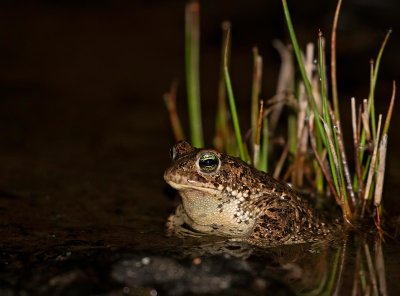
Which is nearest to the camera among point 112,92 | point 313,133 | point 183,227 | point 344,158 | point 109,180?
point 344,158

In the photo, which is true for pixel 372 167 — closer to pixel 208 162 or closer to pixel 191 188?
pixel 208 162

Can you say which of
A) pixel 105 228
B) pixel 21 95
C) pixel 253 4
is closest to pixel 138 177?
pixel 105 228

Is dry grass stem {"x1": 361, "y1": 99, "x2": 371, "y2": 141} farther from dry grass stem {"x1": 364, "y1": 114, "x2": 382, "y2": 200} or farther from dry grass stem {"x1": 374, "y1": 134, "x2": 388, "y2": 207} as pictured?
dry grass stem {"x1": 374, "y1": 134, "x2": 388, "y2": 207}

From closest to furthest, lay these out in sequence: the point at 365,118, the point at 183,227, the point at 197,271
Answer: the point at 197,271 → the point at 365,118 → the point at 183,227

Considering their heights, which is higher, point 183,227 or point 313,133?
point 313,133

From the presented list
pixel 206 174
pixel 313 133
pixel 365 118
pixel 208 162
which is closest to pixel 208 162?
pixel 208 162

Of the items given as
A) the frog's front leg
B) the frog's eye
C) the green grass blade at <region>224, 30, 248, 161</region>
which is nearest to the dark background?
the frog's front leg
